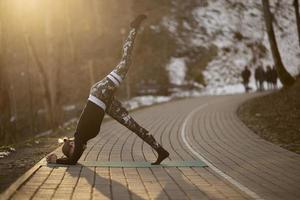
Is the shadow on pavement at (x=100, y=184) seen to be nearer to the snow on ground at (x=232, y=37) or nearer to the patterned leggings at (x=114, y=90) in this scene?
the patterned leggings at (x=114, y=90)

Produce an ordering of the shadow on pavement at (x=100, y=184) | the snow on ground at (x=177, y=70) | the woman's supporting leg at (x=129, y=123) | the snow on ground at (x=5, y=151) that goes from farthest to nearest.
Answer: the snow on ground at (x=177, y=70) < the snow on ground at (x=5, y=151) < the woman's supporting leg at (x=129, y=123) < the shadow on pavement at (x=100, y=184)

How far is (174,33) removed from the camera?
62438mm

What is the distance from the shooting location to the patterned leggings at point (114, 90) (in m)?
9.24

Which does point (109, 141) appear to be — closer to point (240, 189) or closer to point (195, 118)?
point (240, 189)

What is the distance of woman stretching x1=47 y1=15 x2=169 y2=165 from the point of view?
9.24 metres

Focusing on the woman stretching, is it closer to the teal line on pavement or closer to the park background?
the teal line on pavement

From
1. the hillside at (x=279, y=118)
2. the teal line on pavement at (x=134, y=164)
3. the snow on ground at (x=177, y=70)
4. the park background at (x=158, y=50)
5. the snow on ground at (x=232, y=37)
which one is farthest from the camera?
the snow on ground at (x=232, y=37)

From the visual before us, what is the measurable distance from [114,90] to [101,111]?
0.44 meters

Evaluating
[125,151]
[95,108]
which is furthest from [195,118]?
[95,108]

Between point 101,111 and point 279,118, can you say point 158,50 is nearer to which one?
point 279,118

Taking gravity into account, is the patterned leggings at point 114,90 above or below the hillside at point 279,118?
above

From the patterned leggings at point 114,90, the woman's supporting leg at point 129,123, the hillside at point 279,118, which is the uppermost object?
the patterned leggings at point 114,90

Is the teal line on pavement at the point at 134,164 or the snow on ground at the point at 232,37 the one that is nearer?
→ the teal line on pavement at the point at 134,164

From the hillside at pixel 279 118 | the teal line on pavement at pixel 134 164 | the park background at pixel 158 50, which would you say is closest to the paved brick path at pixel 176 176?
the teal line on pavement at pixel 134 164
